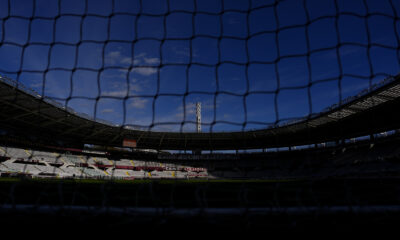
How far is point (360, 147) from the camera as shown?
864 inches

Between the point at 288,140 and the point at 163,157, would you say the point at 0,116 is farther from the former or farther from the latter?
the point at 288,140

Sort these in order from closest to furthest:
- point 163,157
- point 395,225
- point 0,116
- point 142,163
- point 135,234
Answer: point 135,234
point 395,225
point 0,116
point 163,157
point 142,163

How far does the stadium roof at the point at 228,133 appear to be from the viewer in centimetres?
1402

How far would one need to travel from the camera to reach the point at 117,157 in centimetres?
2928

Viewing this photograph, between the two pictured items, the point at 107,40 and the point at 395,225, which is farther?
the point at 107,40

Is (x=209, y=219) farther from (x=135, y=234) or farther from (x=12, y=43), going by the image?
(x=12, y=43)

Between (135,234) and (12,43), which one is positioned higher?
(12,43)

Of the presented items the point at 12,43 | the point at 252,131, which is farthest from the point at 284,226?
the point at 252,131

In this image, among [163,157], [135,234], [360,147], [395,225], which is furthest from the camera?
[163,157]

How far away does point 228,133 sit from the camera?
2431 centimetres

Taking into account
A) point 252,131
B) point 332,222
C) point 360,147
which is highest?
point 252,131

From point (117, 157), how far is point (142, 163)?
11.3 ft

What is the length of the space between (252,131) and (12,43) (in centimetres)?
2010

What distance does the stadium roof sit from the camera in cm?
1402
